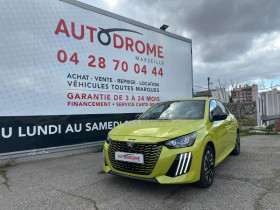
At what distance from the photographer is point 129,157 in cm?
322

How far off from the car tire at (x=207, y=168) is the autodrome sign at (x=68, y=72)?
13.2 ft

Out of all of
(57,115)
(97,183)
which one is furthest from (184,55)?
(97,183)

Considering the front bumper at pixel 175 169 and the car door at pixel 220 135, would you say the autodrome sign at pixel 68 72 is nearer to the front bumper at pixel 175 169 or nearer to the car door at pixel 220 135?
the car door at pixel 220 135

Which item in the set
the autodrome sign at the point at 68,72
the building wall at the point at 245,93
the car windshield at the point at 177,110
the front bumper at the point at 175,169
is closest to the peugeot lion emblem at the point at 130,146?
the front bumper at the point at 175,169

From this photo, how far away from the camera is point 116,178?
403 cm

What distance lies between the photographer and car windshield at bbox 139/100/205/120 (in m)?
4.16

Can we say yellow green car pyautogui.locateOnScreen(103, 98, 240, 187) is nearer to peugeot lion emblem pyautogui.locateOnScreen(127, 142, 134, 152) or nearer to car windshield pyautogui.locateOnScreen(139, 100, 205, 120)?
peugeot lion emblem pyautogui.locateOnScreen(127, 142, 134, 152)

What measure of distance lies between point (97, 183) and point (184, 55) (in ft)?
24.4

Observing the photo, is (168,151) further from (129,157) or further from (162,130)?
(129,157)

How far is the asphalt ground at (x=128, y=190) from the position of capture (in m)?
2.98

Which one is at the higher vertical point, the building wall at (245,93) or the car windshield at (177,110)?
the building wall at (245,93)

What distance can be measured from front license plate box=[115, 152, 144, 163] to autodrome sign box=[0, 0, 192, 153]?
128 inches

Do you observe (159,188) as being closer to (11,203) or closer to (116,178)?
(116,178)

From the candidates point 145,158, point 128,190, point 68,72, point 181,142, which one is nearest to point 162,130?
point 181,142
